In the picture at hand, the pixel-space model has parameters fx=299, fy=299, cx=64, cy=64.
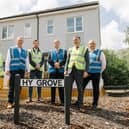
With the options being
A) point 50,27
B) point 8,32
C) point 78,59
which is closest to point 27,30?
point 8,32

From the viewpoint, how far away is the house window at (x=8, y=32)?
29777mm

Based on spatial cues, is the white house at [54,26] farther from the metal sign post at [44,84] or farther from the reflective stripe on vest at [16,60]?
the metal sign post at [44,84]

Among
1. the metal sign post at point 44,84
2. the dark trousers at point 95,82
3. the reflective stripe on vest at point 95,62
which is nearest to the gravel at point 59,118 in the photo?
the metal sign post at point 44,84

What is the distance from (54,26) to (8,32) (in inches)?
214

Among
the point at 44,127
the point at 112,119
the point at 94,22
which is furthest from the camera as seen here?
the point at 94,22

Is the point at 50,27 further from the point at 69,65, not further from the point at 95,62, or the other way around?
the point at 69,65

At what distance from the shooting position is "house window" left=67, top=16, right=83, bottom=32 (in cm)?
2635

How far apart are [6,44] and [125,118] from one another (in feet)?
77.2

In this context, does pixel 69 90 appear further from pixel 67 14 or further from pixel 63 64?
pixel 67 14

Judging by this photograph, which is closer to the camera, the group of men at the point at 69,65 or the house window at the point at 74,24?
the group of men at the point at 69,65

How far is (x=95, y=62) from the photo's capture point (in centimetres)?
905

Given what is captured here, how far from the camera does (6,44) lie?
30062mm

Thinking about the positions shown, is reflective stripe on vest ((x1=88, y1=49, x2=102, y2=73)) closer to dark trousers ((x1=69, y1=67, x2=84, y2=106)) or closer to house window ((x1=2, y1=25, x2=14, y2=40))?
dark trousers ((x1=69, y1=67, x2=84, y2=106))

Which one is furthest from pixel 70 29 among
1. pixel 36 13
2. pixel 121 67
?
pixel 121 67
